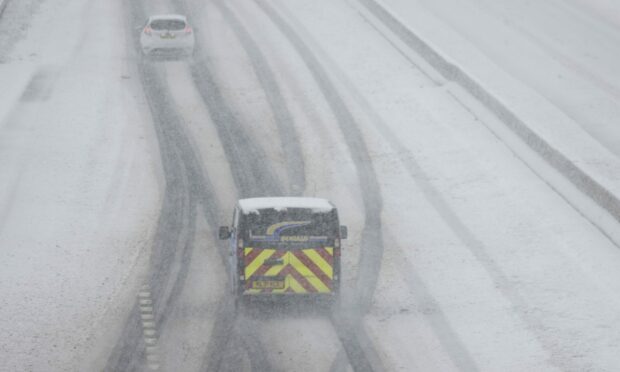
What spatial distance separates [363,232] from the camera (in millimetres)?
23203

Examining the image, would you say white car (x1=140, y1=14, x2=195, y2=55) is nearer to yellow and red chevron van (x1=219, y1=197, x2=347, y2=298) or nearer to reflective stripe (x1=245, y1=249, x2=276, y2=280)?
yellow and red chevron van (x1=219, y1=197, x2=347, y2=298)

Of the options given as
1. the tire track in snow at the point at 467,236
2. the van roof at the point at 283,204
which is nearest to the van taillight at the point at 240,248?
the van roof at the point at 283,204

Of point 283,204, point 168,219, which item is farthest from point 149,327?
point 168,219

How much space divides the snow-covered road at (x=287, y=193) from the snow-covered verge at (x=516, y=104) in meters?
0.42

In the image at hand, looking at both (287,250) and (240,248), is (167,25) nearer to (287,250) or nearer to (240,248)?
(240,248)

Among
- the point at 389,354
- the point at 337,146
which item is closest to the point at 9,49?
the point at 337,146

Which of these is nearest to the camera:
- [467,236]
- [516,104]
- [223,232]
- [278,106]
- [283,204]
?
[283,204]

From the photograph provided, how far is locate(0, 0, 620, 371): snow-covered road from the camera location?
18.0 meters

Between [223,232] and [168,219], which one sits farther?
[168,219]

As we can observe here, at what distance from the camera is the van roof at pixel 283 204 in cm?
1852

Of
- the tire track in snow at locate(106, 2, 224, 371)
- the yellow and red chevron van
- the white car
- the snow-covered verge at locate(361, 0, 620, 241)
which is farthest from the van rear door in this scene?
the white car

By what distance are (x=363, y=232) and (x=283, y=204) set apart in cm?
485

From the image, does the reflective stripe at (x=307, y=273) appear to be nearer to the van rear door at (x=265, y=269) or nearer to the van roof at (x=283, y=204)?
the van rear door at (x=265, y=269)

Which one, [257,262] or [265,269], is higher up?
[257,262]
